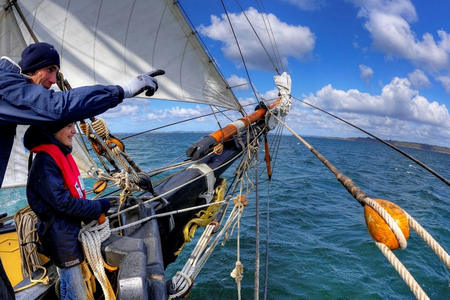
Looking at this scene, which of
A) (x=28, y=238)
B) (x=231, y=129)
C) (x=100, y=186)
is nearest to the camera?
(x=28, y=238)

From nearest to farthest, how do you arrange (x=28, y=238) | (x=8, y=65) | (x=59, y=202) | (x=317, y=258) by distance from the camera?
(x=8, y=65), (x=59, y=202), (x=28, y=238), (x=317, y=258)

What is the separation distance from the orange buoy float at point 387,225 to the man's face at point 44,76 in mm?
1948

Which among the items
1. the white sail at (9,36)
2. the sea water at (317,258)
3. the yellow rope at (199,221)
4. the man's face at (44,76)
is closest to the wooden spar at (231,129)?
the sea water at (317,258)

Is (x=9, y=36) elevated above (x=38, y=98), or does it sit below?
above

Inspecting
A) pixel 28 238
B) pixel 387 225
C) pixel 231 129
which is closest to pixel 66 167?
pixel 28 238

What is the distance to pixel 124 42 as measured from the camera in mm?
4168

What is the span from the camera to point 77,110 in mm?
1275

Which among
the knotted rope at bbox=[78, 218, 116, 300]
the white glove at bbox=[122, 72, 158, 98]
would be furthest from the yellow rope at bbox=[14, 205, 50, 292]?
the white glove at bbox=[122, 72, 158, 98]

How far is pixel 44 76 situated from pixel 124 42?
9.89ft

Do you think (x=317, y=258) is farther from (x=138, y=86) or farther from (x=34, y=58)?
(x=34, y=58)

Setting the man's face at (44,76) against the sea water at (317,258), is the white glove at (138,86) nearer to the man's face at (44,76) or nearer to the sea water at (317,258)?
the man's face at (44,76)

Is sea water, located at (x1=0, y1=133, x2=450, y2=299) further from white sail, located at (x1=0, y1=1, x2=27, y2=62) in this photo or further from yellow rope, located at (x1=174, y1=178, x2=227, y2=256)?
white sail, located at (x1=0, y1=1, x2=27, y2=62)

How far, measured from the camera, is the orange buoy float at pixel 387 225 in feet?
4.10

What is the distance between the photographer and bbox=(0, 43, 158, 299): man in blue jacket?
1.20 metres
